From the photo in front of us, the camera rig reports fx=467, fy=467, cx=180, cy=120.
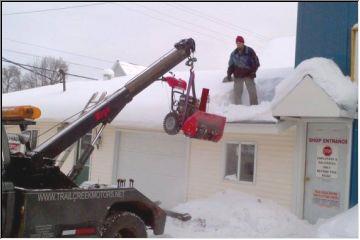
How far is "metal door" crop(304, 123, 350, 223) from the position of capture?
382 inches

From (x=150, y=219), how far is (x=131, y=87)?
2373 millimetres

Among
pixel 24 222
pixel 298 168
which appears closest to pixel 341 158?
pixel 298 168

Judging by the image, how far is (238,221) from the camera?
1010cm

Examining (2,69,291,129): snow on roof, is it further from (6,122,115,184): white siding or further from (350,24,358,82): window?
(350,24,358,82): window

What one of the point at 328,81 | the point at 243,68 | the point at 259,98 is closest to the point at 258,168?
the point at 259,98

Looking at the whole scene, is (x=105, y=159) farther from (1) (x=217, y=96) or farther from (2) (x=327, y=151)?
(2) (x=327, y=151)

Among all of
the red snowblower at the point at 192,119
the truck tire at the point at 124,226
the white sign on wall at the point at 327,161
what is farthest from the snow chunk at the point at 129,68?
the truck tire at the point at 124,226

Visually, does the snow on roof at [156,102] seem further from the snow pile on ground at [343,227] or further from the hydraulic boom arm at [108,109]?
the snow pile on ground at [343,227]

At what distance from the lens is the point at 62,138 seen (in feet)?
23.9

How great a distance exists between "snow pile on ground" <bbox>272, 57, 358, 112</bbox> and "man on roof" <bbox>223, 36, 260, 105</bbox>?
1.27 m

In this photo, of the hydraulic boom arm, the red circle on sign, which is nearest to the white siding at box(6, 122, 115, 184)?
the hydraulic boom arm

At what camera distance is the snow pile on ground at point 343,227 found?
7.57m

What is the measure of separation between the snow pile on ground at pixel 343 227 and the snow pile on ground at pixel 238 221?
1.09m

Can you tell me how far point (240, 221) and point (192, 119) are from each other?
297cm
